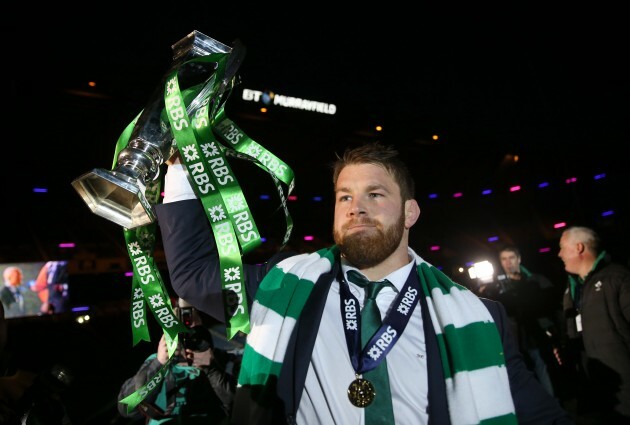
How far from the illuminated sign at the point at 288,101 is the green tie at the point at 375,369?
27.7 ft

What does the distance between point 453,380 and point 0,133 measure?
9.03 m

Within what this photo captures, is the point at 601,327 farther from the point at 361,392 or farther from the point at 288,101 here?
the point at 288,101

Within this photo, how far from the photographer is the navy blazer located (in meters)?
1.92

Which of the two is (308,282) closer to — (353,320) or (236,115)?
(353,320)

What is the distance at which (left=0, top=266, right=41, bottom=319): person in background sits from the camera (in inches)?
282

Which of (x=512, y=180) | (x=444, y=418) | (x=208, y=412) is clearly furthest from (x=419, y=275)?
(x=512, y=180)

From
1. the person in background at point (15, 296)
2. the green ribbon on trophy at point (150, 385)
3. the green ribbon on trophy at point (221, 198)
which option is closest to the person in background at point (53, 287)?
the person in background at point (15, 296)

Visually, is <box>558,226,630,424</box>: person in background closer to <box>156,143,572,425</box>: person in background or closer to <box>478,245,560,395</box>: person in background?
<box>478,245,560,395</box>: person in background

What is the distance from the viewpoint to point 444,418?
56.0 inches

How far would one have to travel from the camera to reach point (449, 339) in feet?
5.03

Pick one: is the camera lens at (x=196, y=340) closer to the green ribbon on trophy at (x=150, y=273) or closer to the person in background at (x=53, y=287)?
the green ribbon on trophy at (x=150, y=273)

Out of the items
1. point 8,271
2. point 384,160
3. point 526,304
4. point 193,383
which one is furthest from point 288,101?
point 384,160

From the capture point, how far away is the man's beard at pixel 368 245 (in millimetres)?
1641

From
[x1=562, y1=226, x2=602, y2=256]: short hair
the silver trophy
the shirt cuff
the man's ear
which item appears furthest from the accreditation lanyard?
[x1=562, y1=226, x2=602, y2=256]: short hair
